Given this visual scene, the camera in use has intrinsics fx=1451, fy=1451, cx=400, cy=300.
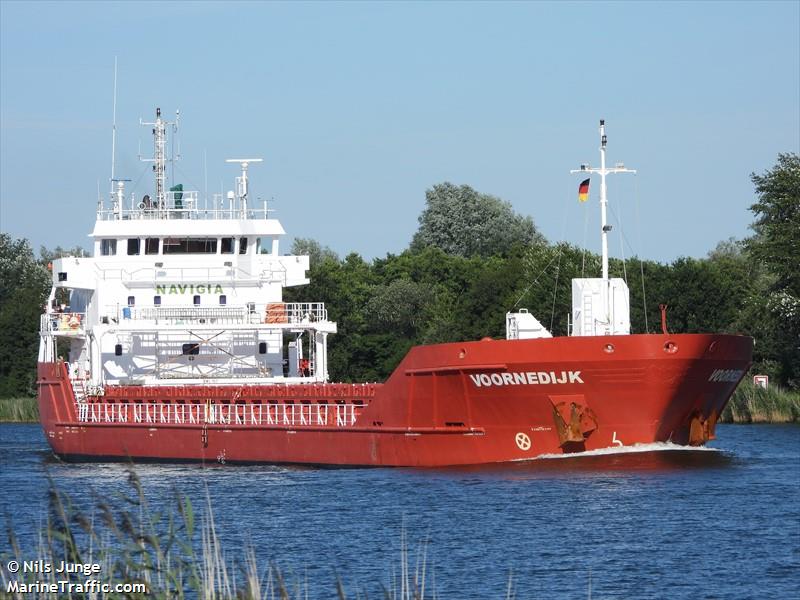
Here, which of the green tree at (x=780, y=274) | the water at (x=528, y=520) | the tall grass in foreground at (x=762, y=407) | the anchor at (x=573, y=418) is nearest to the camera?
the water at (x=528, y=520)

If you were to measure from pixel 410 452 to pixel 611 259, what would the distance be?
27.1 m

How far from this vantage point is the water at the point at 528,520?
16453 millimetres

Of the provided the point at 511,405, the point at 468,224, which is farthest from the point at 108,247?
the point at 468,224

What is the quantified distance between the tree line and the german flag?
12248mm

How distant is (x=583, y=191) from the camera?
84.7 ft

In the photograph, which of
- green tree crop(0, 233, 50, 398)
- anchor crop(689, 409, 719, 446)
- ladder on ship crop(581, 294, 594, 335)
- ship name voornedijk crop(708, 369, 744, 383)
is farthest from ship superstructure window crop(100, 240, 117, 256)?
green tree crop(0, 233, 50, 398)

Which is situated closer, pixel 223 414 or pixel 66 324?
pixel 223 414

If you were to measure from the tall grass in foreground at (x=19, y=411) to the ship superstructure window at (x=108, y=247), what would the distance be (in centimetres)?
2451

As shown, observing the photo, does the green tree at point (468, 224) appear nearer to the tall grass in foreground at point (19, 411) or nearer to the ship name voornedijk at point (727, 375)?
the tall grass in foreground at point (19, 411)

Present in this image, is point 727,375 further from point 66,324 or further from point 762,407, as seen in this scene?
point 762,407

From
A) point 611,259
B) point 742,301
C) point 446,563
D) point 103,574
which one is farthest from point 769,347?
point 103,574

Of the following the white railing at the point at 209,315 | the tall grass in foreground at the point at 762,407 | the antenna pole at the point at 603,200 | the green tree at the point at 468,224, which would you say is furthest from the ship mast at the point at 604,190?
the green tree at the point at 468,224

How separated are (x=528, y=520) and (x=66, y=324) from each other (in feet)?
63.0

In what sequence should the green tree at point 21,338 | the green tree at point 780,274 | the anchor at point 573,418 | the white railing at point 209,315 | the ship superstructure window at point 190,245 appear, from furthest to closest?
the green tree at point 21,338
the green tree at point 780,274
the ship superstructure window at point 190,245
the white railing at point 209,315
the anchor at point 573,418
